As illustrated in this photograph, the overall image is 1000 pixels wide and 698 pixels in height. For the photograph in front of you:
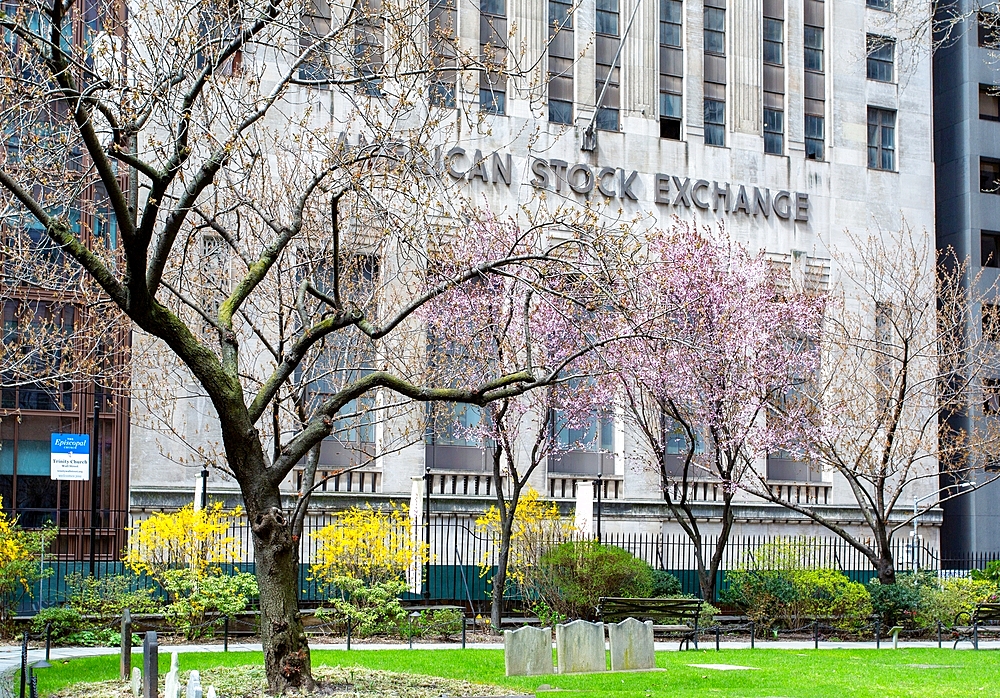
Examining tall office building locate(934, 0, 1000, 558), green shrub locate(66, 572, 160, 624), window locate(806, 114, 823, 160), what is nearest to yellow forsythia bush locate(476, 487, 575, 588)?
green shrub locate(66, 572, 160, 624)

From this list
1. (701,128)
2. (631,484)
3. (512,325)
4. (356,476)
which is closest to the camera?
(512,325)

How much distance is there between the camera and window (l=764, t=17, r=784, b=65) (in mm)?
43312

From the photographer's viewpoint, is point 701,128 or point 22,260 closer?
point 22,260

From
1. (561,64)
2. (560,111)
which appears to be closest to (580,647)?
(560,111)

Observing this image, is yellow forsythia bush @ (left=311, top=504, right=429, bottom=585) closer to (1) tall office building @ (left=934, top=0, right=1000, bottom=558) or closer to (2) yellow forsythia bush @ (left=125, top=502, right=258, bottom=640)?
(2) yellow forsythia bush @ (left=125, top=502, right=258, bottom=640)

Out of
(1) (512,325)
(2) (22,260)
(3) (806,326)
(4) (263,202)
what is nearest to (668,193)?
(3) (806,326)

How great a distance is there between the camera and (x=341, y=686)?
583 inches

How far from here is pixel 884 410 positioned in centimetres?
3091

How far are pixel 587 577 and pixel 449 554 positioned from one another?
9828mm

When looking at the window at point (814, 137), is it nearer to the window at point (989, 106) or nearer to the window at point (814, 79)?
the window at point (814, 79)

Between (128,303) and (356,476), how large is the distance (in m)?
22.5

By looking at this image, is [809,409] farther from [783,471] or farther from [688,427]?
[783,471]

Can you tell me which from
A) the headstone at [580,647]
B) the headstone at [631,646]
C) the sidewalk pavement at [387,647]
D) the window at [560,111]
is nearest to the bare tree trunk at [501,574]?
the sidewalk pavement at [387,647]

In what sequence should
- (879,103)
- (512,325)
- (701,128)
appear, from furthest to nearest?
1. (879,103)
2. (701,128)
3. (512,325)
